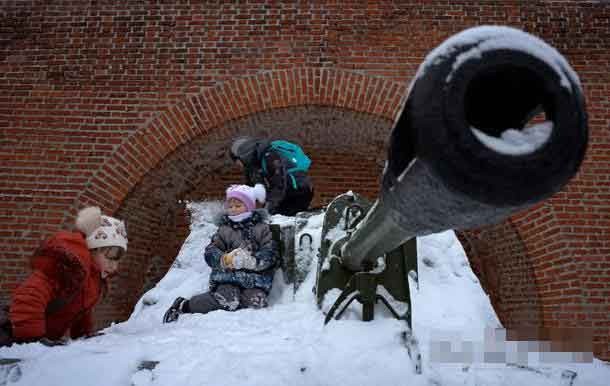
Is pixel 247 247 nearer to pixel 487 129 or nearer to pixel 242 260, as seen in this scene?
pixel 242 260

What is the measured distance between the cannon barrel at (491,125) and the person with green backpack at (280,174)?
2704mm

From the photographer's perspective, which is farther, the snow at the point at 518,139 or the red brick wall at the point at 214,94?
the red brick wall at the point at 214,94

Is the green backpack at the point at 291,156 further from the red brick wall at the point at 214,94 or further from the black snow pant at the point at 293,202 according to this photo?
the red brick wall at the point at 214,94

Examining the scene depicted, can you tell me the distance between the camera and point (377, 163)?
5.82 m

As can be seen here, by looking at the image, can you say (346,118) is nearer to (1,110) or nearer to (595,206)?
(595,206)

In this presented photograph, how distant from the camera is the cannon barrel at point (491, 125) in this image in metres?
0.83

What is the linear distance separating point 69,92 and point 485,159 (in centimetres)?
447

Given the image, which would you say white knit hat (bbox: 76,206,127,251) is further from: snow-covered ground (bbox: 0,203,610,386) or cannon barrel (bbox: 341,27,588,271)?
cannon barrel (bbox: 341,27,588,271)

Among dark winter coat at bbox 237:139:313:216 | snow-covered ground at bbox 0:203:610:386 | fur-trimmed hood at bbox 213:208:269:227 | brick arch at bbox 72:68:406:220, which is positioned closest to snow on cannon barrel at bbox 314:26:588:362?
snow-covered ground at bbox 0:203:610:386

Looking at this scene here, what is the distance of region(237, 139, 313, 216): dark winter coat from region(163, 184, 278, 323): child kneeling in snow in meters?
0.60

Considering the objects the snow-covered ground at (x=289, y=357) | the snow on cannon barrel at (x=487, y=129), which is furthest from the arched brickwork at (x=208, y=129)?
the snow on cannon barrel at (x=487, y=129)

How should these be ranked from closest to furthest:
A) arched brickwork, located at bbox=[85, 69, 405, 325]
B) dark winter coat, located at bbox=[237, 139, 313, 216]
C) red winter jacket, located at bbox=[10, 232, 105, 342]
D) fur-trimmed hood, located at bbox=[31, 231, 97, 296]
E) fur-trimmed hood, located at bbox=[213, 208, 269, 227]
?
red winter jacket, located at bbox=[10, 232, 105, 342] → fur-trimmed hood, located at bbox=[31, 231, 97, 296] → fur-trimmed hood, located at bbox=[213, 208, 269, 227] → dark winter coat, located at bbox=[237, 139, 313, 216] → arched brickwork, located at bbox=[85, 69, 405, 325]

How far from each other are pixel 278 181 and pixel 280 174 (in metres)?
0.06

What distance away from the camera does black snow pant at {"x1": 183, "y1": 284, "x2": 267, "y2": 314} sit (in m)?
2.56
